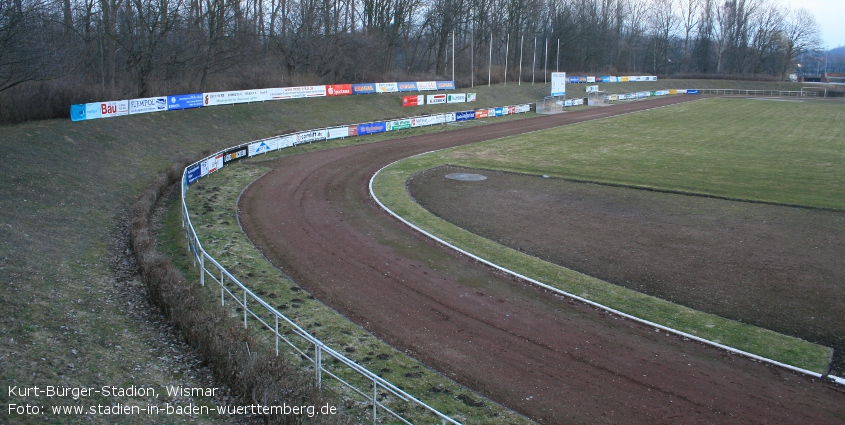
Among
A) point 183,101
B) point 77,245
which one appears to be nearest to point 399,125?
point 183,101

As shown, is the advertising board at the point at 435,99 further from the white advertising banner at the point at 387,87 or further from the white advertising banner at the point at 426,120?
the white advertising banner at the point at 426,120

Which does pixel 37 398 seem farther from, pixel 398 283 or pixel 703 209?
pixel 703 209

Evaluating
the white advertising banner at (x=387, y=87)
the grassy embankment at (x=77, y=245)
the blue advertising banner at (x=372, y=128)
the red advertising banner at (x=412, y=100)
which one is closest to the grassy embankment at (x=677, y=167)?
the blue advertising banner at (x=372, y=128)

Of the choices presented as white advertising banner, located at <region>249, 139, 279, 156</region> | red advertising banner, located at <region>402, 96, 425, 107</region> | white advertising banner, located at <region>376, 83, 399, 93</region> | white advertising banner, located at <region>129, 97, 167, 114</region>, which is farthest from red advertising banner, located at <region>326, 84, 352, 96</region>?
white advertising banner, located at <region>249, 139, 279, 156</region>

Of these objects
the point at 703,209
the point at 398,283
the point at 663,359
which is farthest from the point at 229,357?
the point at 703,209

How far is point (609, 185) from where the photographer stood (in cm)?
3459

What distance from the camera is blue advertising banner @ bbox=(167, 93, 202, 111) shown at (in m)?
47.0

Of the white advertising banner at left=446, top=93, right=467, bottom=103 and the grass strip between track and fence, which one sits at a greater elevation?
the white advertising banner at left=446, top=93, right=467, bottom=103

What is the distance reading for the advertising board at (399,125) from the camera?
56.2 meters

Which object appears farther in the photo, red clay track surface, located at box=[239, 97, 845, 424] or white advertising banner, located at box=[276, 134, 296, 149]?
white advertising banner, located at box=[276, 134, 296, 149]

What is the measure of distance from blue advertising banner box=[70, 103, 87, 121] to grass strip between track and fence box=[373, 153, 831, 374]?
24.8m

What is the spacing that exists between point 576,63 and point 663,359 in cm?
12562

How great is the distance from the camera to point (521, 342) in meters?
15.6

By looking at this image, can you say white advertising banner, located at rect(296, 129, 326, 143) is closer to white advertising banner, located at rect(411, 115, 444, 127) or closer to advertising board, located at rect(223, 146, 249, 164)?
advertising board, located at rect(223, 146, 249, 164)
